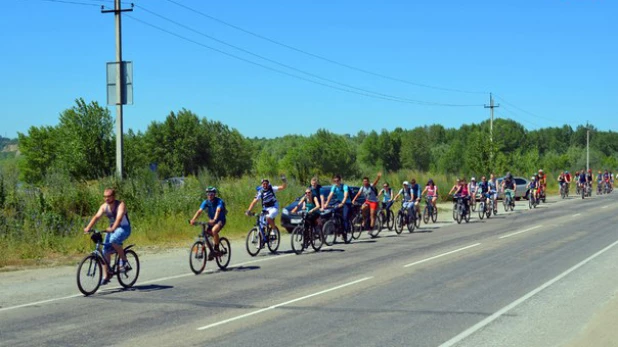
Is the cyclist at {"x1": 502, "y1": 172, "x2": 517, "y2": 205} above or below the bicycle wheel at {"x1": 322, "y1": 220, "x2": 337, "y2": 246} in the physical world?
above

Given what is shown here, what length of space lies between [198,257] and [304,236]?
173 inches

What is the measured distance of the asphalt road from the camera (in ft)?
27.9

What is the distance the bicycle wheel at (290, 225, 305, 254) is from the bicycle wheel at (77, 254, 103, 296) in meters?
6.76

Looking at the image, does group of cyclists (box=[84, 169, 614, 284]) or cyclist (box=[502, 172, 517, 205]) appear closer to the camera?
group of cyclists (box=[84, 169, 614, 284])

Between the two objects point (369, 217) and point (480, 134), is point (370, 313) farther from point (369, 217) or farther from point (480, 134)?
point (480, 134)

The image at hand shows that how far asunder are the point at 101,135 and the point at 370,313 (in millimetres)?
33437

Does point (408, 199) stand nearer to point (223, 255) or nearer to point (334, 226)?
point (334, 226)

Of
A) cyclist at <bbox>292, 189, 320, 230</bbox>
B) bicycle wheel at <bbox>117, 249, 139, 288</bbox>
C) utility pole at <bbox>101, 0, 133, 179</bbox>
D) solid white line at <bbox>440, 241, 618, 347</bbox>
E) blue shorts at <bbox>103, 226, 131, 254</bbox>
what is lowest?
solid white line at <bbox>440, 241, 618, 347</bbox>

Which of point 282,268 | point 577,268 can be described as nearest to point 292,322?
point 282,268

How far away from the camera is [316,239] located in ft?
61.4

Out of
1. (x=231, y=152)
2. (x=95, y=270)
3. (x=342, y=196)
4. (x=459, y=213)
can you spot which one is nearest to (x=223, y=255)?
(x=95, y=270)

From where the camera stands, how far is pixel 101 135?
40375 millimetres

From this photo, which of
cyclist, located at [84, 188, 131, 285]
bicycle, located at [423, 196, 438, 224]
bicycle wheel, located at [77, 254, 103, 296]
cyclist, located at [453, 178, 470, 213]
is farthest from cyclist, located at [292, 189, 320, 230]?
cyclist, located at [453, 178, 470, 213]

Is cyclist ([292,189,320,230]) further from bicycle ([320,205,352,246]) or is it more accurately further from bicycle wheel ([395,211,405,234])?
bicycle wheel ([395,211,405,234])
